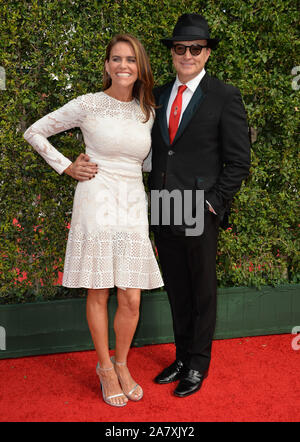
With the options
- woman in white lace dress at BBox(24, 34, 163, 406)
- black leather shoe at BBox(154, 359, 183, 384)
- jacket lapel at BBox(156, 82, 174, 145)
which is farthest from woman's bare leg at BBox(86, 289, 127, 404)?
jacket lapel at BBox(156, 82, 174, 145)

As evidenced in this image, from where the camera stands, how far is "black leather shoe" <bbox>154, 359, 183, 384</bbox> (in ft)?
11.3

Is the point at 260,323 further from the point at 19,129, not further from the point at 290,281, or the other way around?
the point at 19,129

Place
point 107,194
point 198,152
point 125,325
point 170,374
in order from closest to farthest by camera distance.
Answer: point 107,194
point 198,152
point 125,325
point 170,374

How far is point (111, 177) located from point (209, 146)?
2.27 ft

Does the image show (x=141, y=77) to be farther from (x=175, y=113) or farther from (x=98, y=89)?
(x=98, y=89)

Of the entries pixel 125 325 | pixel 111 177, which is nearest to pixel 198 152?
pixel 111 177

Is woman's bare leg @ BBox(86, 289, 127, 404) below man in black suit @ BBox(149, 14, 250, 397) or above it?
below

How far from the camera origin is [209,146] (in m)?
3.08

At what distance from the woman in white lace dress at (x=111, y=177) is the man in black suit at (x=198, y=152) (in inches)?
6.8

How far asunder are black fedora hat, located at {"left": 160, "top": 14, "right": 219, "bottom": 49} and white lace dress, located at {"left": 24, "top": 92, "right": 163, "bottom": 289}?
0.52m

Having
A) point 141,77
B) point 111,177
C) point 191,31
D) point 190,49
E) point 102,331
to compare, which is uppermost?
point 191,31

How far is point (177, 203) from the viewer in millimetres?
3150

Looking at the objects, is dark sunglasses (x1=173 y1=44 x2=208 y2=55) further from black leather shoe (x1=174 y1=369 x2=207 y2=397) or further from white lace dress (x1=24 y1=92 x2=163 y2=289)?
black leather shoe (x1=174 y1=369 x2=207 y2=397)

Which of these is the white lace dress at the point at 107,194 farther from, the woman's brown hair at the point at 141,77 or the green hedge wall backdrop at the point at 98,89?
the green hedge wall backdrop at the point at 98,89
